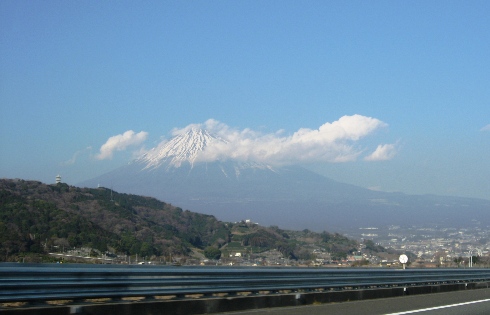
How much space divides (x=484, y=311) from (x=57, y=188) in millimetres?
18745

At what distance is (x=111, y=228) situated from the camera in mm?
27016

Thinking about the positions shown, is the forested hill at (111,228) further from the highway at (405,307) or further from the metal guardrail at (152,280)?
the highway at (405,307)

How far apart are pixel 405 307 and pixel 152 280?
8270mm

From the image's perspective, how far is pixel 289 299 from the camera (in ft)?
56.5

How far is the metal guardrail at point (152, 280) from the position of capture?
11336 millimetres

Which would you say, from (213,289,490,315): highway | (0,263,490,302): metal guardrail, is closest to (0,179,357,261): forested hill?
(0,263,490,302): metal guardrail

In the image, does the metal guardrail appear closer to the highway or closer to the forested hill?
the highway

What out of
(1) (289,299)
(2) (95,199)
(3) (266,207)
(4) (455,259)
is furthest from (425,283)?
(3) (266,207)

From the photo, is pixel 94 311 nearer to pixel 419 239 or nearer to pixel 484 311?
pixel 484 311

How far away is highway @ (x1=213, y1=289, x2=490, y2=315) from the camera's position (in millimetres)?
16344

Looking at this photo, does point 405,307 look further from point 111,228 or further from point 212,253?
point 111,228

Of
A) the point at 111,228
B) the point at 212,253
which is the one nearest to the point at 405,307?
the point at 212,253

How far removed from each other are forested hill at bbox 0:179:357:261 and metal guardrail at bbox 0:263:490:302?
18.6 feet

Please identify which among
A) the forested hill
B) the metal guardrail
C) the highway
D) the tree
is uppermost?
the forested hill
